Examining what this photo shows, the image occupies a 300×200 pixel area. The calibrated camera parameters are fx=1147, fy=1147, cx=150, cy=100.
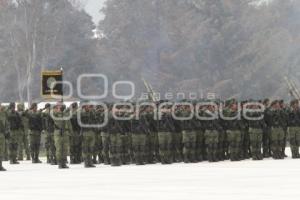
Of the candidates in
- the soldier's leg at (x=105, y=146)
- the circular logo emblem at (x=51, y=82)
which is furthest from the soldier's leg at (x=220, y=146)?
the circular logo emblem at (x=51, y=82)

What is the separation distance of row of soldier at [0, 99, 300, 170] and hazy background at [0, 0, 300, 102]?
1989 inches

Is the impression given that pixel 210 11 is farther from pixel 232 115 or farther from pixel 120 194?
pixel 120 194

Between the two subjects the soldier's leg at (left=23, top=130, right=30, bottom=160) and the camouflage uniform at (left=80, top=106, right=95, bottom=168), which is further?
the soldier's leg at (left=23, top=130, right=30, bottom=160)

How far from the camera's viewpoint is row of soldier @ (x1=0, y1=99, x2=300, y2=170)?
31.1 metres

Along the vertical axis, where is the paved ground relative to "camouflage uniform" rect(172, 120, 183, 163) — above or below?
below

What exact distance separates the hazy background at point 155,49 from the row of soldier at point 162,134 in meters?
50.5

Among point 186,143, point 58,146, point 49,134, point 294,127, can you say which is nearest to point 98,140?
point 49,134

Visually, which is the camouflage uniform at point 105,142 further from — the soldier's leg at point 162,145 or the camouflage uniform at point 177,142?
the camouflage uniform at point 177,142

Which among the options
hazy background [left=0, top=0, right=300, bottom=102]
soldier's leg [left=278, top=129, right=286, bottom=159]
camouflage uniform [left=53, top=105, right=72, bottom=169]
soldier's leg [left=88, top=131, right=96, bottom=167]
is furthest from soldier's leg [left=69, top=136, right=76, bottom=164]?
hazy background [left=0, top=0, right=300, bottom=102]

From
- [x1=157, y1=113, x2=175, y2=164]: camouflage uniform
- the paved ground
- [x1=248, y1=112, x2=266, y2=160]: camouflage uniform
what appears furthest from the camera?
[x1=248, y1=112, x2=266, y2=160]: camouflage uniform

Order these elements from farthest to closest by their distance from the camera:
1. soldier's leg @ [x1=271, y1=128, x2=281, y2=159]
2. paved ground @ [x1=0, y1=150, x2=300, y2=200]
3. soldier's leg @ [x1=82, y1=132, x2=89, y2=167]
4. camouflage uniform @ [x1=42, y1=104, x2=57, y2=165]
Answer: soldier's leg @ [x1=271, y1=128, x2=281, y2=159], camouflage uniform @ [x1=42, y1=104, x2=57, y2=165], soldier's leg @ [x1=82, y1=132, x2=89, y2=167], paved ground @ [x1=0, y1=150, x2=300, y2=200]

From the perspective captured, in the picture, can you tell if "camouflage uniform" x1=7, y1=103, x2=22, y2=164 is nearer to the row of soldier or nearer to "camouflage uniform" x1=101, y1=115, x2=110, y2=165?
the row of soldier

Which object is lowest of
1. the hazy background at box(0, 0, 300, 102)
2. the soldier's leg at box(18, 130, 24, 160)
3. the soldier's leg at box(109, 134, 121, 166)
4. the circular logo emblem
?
the soldier's leg at box(109, 134, 121, 166)

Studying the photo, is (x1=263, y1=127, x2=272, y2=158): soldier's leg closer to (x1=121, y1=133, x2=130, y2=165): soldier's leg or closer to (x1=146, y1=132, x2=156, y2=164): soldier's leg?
(x1=146, y1=132, x2=156, y2=164): soldier's leg
